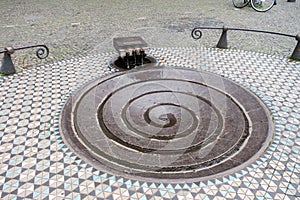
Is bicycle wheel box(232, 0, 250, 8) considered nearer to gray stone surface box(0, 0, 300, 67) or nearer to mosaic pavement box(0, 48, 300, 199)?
gray stone surface box(0, 0, 300, 67)

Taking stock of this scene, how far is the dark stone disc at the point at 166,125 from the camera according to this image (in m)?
3.27

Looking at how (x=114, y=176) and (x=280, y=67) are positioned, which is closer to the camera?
(x=114, y=176)

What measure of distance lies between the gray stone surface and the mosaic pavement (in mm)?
1158

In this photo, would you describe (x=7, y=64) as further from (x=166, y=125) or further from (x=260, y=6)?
(x=260, y=6)

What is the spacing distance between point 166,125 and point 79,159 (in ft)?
4.11

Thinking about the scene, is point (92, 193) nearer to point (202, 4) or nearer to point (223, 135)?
point (223, 135)

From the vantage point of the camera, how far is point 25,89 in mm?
4703

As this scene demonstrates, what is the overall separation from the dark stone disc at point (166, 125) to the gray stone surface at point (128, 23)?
2079 millimetres

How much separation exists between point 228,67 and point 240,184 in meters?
3.05

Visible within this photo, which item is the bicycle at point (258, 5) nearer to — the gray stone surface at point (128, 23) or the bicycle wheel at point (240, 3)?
the bicycle wheel at point (240, 3)

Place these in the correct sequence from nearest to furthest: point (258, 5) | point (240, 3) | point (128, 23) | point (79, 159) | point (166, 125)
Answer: point (79, 159) → point (166, 125) → point (128, 23) → point (258, 5) → point (240, 3)

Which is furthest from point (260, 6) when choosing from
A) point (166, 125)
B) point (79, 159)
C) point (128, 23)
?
point (79, 159)

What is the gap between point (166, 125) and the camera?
12.9ft

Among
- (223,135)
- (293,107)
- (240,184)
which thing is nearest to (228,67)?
(293,107)
